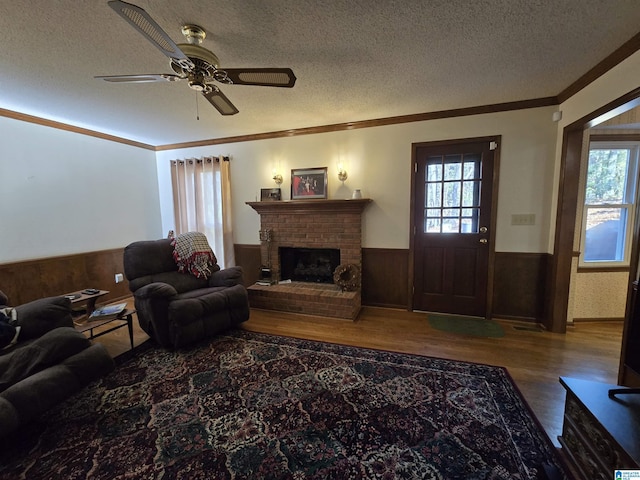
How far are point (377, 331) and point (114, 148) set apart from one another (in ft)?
15.1

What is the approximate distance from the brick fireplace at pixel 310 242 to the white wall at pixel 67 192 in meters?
2.16

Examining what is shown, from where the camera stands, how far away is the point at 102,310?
2.51m

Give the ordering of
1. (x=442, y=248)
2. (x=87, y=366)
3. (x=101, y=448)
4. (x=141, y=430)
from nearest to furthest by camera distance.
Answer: (x=101, y=448) → (x=141, y=430) → (x=87, y=366) → (x=442, y=248)

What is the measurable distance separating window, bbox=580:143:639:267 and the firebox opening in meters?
2.99

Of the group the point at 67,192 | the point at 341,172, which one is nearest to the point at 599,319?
the point at 341,172

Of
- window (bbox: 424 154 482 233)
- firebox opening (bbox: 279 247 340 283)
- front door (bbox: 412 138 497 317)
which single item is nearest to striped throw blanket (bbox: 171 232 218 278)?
firebox opening (bbox: 279 247 340 283)

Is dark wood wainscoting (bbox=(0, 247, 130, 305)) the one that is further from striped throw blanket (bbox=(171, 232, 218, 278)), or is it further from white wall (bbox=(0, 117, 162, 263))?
striped throw blanket (bbox=(171, 232, 218, 278))

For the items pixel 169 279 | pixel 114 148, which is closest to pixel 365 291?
pixel 169 279

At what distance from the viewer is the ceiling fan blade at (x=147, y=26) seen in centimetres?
109

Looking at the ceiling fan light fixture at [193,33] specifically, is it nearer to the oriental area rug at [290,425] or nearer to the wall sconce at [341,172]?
the wall sconce at [341,172]

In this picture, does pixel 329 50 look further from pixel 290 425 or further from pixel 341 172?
pixel 290 425

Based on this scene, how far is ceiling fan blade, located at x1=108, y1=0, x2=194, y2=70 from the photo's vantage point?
1095mm

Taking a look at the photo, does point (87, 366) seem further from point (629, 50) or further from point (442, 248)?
point (629, 50)

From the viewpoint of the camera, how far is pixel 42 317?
2.03 meters
